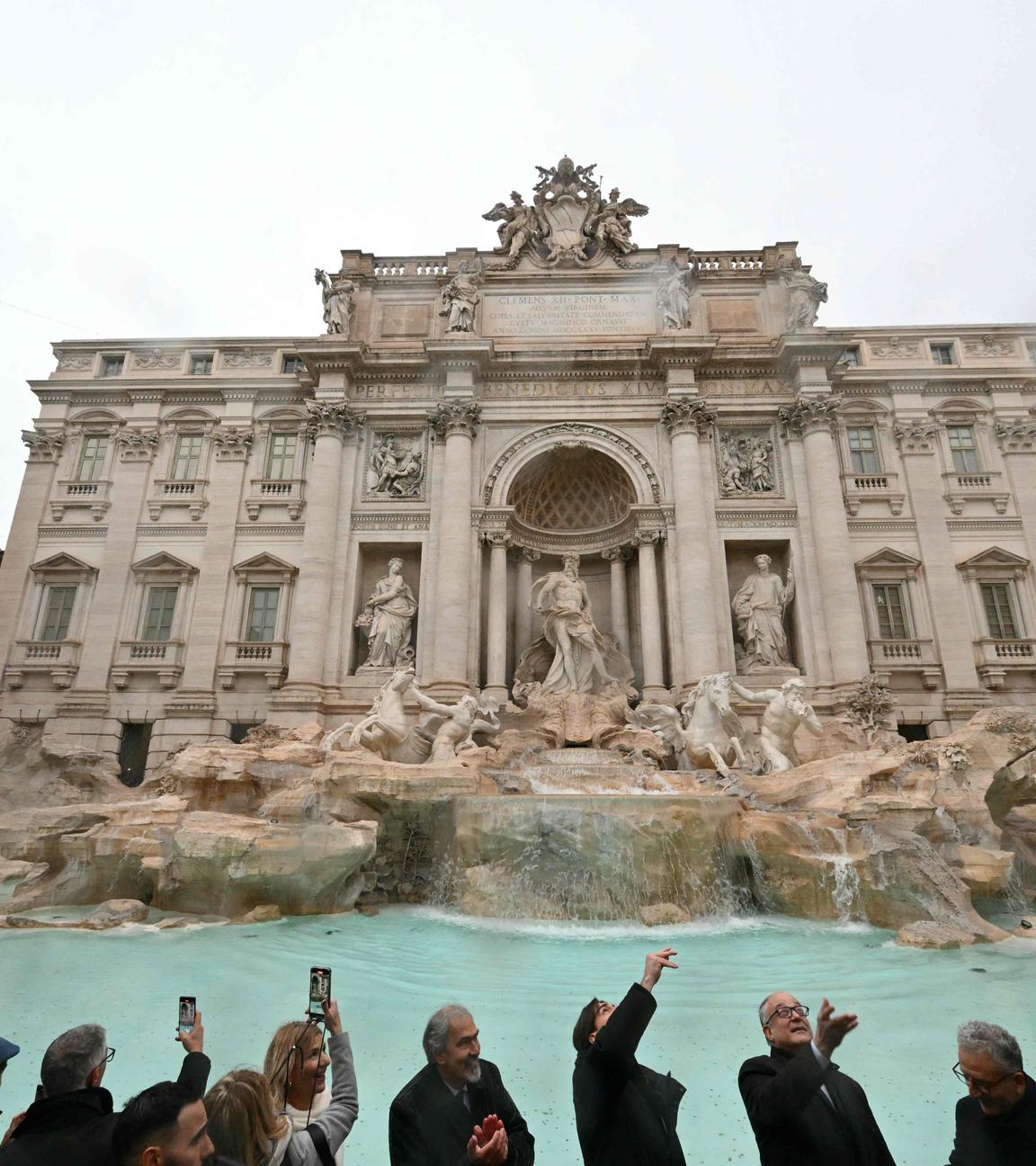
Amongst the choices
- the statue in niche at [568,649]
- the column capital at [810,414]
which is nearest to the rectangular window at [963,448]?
the column capital at [810,414]

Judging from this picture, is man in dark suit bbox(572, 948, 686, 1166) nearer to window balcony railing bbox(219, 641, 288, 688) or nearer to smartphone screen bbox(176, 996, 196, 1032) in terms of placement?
smartphone screen bbox(176, 996, 196, 1032)

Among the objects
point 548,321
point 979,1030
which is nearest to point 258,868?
point 979,1030

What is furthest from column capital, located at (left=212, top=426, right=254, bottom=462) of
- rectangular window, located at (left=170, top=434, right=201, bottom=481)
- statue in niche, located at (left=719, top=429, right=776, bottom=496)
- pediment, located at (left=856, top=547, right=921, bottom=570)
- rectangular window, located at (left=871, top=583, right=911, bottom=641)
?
rectangular window, located at (left=871, top=583, right=911, bottom=641)

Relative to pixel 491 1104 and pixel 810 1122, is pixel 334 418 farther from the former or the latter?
pixel 810 1122

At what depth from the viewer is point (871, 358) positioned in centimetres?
2186

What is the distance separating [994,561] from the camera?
19.5 m

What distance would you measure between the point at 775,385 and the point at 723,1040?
748 inches

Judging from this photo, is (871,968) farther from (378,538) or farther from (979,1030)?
(378,538)

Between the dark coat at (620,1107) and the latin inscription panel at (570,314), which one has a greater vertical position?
the latin inscription panel at (570,314)

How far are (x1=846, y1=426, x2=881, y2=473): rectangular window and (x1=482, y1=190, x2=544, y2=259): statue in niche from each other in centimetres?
1143

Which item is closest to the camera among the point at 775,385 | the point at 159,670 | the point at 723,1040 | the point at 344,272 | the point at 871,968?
the point at 723,1040

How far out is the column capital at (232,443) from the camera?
70.0 ft

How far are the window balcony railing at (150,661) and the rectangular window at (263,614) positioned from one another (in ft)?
6.16

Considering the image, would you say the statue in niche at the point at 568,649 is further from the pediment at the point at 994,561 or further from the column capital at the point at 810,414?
the pediment at the point at 994,561
